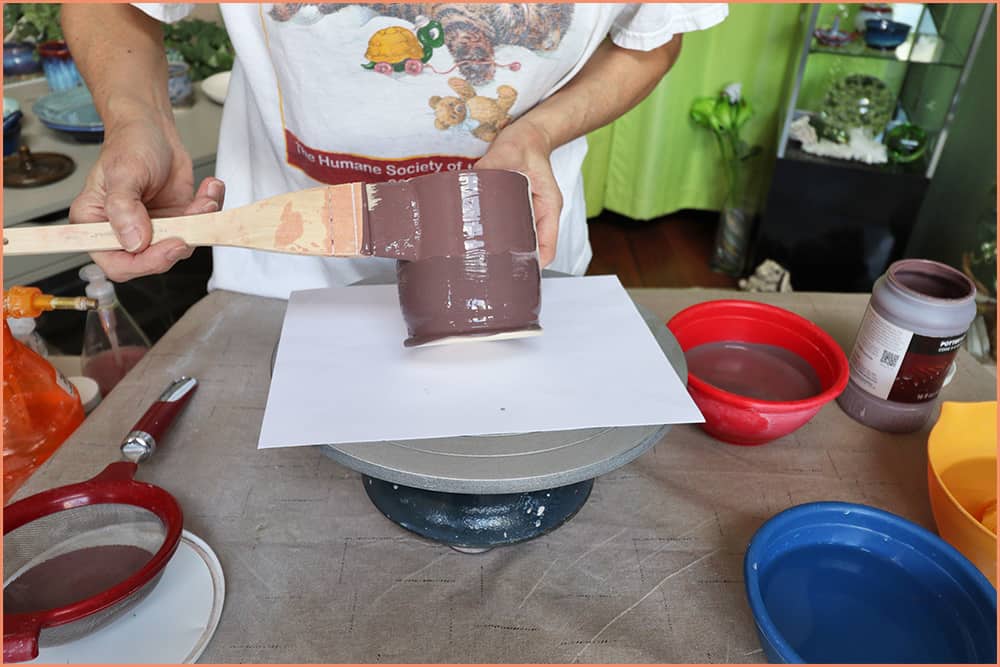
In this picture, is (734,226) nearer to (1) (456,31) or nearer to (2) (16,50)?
(1) (456,31)

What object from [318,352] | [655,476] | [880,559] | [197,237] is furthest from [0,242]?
[880,559]

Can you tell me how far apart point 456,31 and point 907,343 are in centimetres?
57

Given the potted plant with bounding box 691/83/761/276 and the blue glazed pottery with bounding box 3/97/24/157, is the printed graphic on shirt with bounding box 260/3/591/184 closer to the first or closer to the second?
the blue glazed pottery with bounding box 3/97/24/157

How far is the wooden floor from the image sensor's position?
2.48 meters

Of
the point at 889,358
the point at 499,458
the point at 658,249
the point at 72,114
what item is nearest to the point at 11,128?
the point at 72,114

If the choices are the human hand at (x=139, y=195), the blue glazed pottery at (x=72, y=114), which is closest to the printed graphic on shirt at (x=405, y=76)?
the human hand at (x=139, y=195)

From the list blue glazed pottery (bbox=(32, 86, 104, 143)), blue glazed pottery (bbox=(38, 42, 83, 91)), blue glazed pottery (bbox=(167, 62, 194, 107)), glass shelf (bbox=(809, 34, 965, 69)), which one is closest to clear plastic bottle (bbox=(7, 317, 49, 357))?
blue glazed pottery (bbox=(32, 86, 104, 143))

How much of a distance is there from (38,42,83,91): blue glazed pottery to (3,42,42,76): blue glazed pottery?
146 millimetres

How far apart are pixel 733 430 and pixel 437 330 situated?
31cm

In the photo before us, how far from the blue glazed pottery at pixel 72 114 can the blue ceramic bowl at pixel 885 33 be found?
192 centimetres

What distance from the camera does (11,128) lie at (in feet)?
5.04

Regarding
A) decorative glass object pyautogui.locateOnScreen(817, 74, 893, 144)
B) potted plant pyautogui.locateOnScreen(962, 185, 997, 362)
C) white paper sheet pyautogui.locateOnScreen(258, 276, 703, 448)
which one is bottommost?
potted plant pyautogui.locateOnScreen(962, 185, 997, 362)

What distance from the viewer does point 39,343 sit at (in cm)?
86

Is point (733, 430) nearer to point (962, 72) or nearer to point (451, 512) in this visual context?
point (451, 512)
